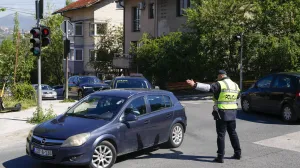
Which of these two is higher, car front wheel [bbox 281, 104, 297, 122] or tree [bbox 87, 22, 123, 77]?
tree [bbox 87, 22, 123, 77]

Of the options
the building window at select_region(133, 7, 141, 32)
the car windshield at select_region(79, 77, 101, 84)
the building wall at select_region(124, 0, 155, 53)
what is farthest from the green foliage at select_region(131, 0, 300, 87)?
the building window at select_region(133, 7, 141, 32)

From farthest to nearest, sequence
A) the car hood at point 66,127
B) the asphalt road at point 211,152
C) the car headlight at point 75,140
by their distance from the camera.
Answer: the asphalt road at point 211,152
the car hood at point 66,127
the car headlight at point 75,140

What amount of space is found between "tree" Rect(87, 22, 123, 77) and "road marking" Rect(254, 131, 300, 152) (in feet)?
97.9

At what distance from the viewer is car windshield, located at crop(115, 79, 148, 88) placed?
15952 millimetres

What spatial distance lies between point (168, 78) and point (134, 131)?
1762 centimetres

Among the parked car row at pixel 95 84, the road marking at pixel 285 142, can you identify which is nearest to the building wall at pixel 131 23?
the parked car row at pixel 95 84

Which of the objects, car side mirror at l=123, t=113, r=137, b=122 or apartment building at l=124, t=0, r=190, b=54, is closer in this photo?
car side mirror at l=123, t=113, r=137, b=122

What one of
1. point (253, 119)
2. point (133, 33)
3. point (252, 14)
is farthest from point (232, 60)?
point (133, 33)

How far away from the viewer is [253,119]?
1306 cm

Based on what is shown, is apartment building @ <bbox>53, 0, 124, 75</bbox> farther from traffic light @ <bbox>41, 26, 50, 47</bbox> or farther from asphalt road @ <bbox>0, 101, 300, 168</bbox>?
asphalt road @ <bbox>0, 101, 300, 168</bbox>

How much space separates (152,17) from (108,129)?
1055 inches

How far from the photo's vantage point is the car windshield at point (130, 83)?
15952 mm

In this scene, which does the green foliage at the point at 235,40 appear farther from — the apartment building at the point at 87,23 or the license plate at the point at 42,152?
the apartment building at the point at 87,23

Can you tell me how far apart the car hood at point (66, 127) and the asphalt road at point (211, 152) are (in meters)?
0.76
